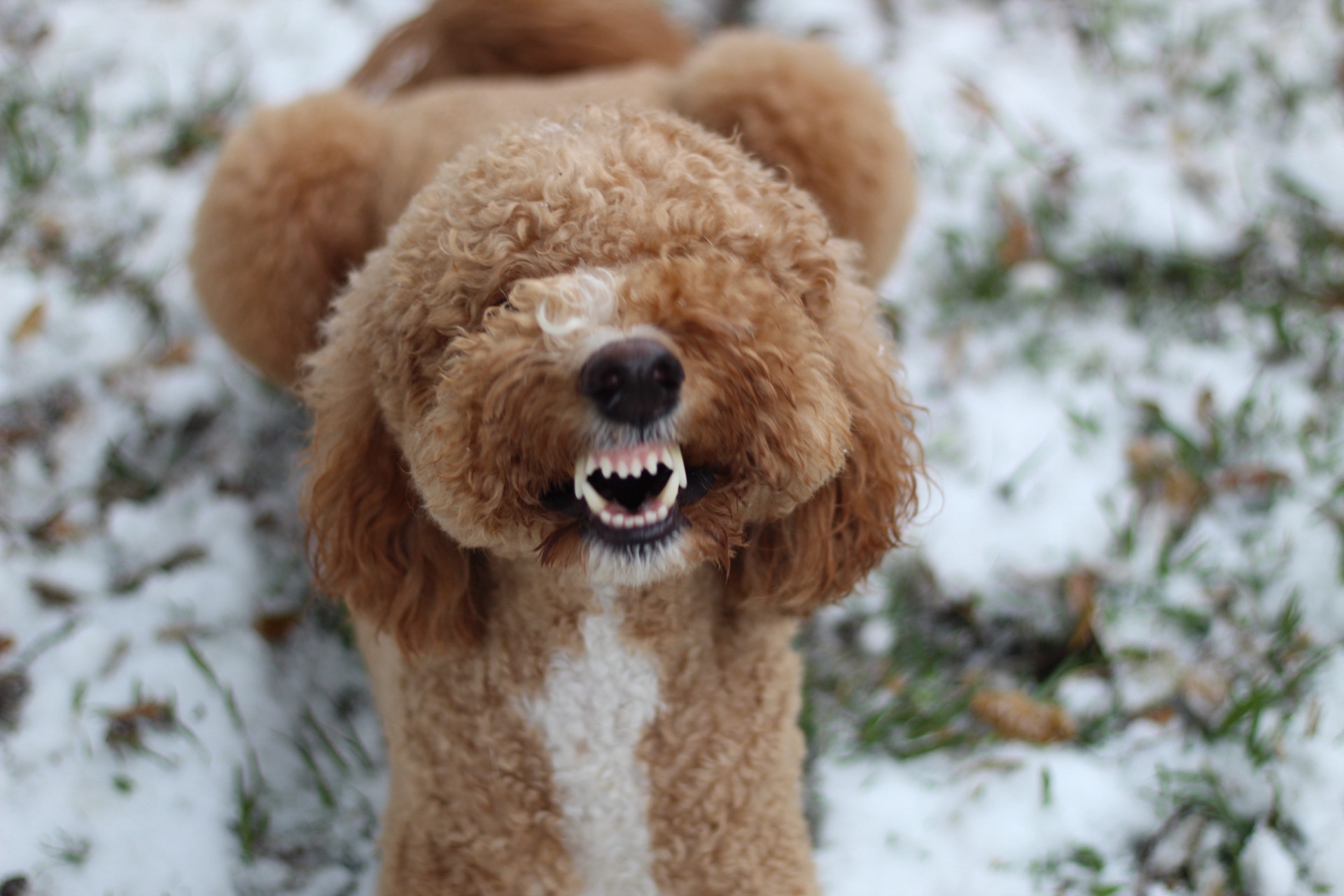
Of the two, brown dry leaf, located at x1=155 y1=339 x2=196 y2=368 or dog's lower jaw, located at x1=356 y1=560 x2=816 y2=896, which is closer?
dog's lower jaw, located at x1=356 y1=560 x2=816 y2=896

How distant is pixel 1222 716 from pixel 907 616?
0.61 meters

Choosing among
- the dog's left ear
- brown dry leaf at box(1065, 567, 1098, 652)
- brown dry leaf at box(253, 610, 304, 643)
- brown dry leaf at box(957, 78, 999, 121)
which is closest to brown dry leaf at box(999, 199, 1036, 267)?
brown dry leaf at box(957, 78, 999, 121)

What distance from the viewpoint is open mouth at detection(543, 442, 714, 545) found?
4.00ft

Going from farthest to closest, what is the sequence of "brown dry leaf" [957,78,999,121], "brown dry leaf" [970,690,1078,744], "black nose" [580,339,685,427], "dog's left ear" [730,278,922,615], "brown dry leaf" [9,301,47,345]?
"brown dry leaf" [957,78,999,121] → "brown dry leaf" [9,301,47,345] → "brown dry leaf" [970,690,1078,744] → "dog's left ear" [730,278,922,615] → "black nose" [580,339,685,427]

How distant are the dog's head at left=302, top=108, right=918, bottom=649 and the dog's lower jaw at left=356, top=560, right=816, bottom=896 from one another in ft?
0.32

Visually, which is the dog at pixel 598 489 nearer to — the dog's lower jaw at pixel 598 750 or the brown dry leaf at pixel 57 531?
the dog's lower jaw at pixel 598 750

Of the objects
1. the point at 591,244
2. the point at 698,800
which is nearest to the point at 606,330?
the point at 591,244

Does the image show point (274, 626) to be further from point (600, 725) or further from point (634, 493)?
point (634, 493)

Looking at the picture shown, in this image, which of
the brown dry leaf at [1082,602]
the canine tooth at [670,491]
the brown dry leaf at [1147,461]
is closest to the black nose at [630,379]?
the canine tooth at [670,491]

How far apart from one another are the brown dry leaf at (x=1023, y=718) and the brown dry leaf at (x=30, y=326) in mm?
2229

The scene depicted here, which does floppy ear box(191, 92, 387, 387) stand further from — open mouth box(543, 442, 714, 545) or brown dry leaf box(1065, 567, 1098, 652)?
brown dry leaf box(1065, 567, 1098, 652)

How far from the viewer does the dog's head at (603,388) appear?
1209 mm

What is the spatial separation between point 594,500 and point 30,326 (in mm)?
1851

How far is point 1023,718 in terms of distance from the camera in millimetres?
2025
